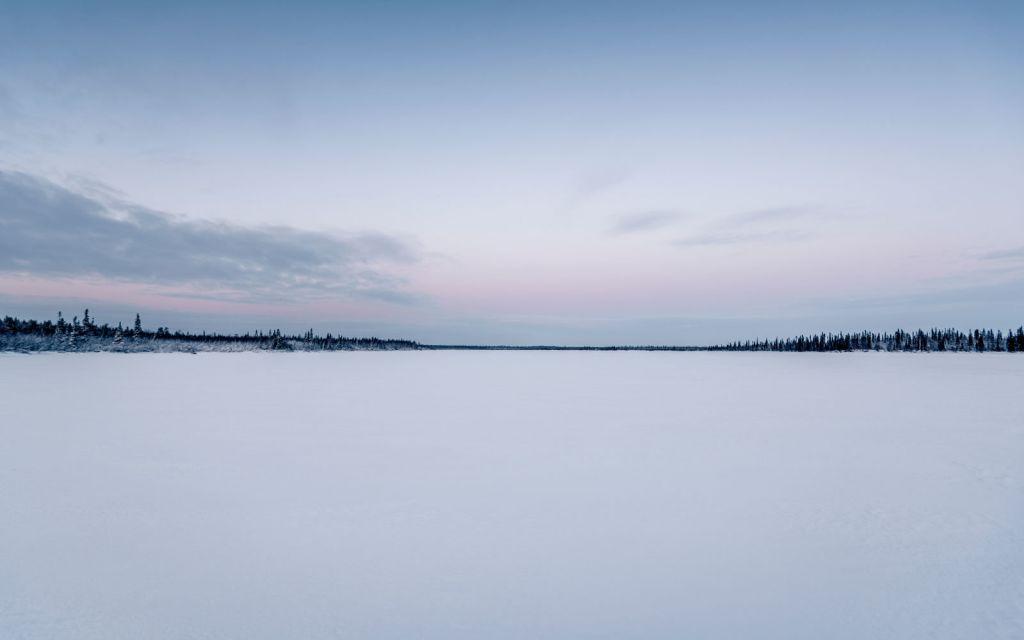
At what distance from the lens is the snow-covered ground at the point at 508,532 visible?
4.23 metres

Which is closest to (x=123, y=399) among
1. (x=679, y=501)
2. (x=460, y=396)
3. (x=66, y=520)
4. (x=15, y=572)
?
(x=460, y=396)

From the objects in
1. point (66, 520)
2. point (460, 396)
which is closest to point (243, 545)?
point (66, 520)

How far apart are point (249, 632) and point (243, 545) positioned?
192 cm

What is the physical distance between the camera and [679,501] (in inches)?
287

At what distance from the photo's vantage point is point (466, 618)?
4.21 metres

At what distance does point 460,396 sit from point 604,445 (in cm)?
1125

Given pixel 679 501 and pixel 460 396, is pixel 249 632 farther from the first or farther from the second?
pixel 460 396

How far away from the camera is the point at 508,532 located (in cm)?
610

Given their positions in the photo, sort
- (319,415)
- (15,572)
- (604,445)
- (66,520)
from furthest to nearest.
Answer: (319,415), (604,445), (66,520), (15,572)

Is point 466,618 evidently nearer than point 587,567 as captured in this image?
Yes

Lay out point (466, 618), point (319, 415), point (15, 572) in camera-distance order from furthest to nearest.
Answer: point (319, 415) < point (15, 572) < point (466, 618)

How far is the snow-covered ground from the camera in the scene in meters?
4.23

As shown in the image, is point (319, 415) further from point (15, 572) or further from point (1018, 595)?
point (1018, 595)

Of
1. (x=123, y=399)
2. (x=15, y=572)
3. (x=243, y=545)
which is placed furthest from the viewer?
(x=123, y=399)
